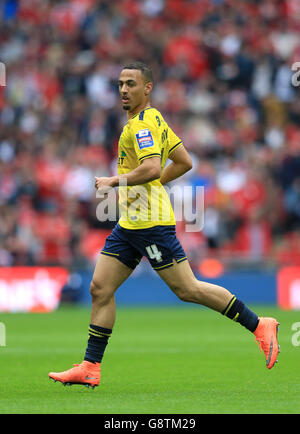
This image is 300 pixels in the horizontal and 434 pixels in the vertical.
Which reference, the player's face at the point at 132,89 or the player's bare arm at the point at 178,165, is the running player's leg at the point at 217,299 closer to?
the player's bare arm at the point at 178,165

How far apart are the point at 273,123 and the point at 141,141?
12691mm

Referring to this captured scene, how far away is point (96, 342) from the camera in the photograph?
7.33 m

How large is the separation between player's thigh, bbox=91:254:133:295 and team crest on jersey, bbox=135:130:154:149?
0.90 metres

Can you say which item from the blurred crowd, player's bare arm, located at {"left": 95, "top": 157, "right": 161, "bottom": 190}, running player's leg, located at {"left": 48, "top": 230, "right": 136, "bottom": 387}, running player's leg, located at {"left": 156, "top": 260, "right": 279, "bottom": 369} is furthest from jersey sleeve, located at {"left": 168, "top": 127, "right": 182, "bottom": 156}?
the blurred crowd

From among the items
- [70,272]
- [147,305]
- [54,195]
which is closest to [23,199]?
[54,195]

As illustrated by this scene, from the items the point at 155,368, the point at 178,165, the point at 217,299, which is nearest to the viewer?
the point at 217,299

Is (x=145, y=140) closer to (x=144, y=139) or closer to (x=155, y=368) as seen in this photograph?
(x=144, y=139)

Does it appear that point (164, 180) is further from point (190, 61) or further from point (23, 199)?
point (190, 61)

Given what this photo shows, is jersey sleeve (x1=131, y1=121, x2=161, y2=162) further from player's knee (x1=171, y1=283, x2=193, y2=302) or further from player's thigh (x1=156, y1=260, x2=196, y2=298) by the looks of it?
player's knee (x1=171, y1=283, x2=193, y2=302)

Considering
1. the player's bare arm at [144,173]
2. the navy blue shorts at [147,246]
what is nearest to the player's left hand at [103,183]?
the player's bare arm at [144,173]

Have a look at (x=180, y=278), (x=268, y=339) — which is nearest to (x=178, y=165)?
(x=180, y=278)

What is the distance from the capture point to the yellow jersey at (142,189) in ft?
23.4

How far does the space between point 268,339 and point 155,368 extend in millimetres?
1708

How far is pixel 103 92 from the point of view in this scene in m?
20.3
